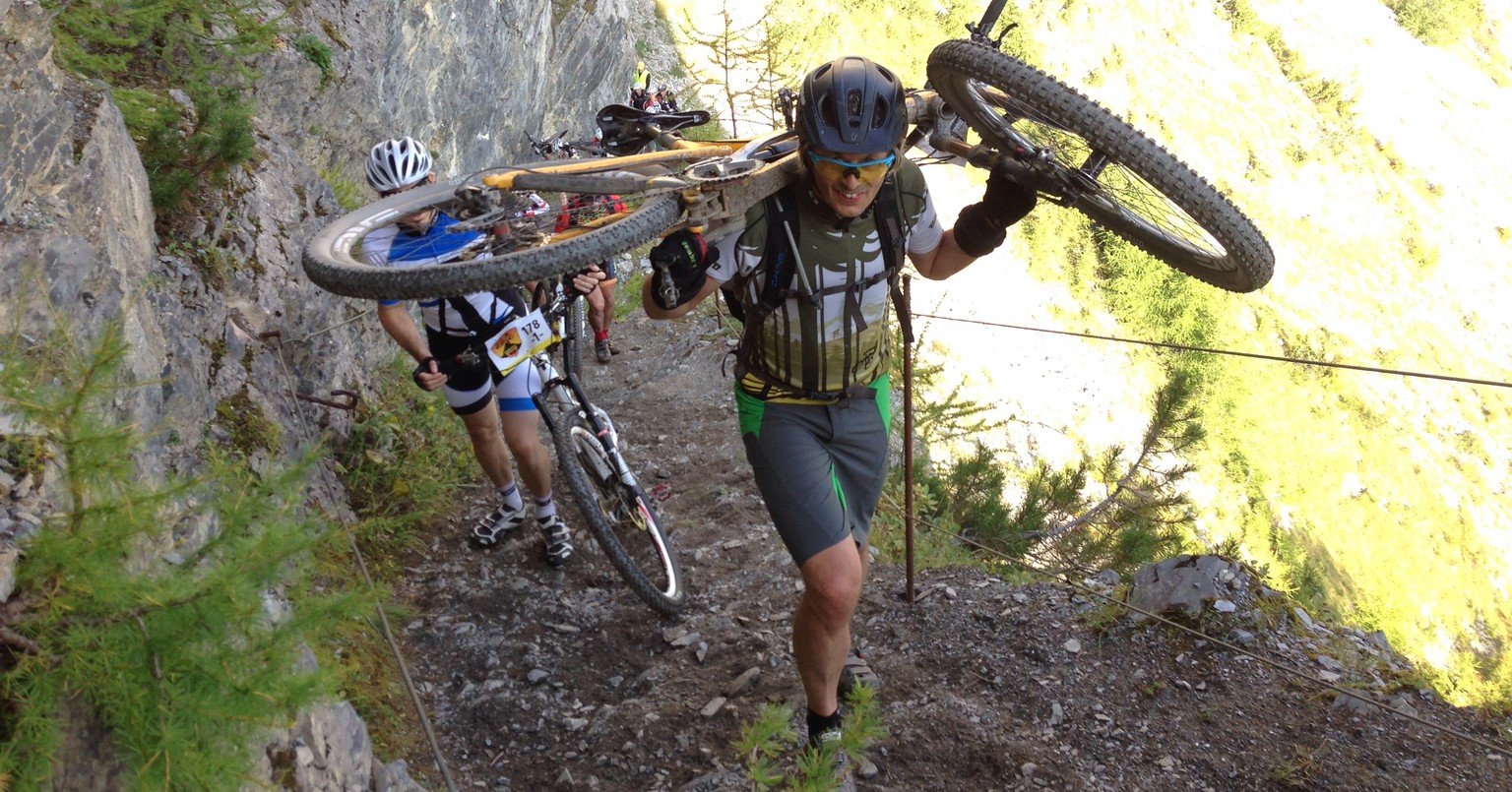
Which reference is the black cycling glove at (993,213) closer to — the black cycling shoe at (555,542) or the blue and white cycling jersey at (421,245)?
the blue and white cycling jersey at (421,245)

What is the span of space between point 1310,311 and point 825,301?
3687 centimetres

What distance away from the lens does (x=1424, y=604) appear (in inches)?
1093

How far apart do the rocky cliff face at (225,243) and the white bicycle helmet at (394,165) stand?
102 centimetres

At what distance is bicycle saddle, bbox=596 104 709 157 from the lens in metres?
6.29

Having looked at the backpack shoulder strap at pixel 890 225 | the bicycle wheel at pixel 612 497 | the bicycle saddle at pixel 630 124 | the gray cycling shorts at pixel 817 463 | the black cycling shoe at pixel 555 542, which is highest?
the backpack shoulder strap at pixel 890 225

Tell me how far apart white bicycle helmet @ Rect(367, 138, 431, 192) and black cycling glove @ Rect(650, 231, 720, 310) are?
2.65 meters

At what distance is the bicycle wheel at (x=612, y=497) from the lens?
5.29m

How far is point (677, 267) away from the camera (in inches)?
136

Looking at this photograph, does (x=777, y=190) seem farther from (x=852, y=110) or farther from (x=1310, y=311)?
(x=1310, y=311)

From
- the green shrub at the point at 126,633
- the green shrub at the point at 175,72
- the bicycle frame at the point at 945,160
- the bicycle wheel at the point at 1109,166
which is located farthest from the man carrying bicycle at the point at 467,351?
the green shrub at the point at 126,633

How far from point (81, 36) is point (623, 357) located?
628cm

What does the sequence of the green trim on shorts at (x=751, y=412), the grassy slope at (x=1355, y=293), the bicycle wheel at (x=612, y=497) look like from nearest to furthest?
the green trim on shorts at (x=751, y=412), the bicycle wheel at (x=612, y=497), the grassy slope at (x=1355, y=293)

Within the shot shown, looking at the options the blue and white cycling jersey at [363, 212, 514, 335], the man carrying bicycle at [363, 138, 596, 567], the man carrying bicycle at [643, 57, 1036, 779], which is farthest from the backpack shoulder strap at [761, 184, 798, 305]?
the man carrying bicycle at [363, 138, 596, 567]

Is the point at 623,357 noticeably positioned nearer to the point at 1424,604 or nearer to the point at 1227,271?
the point at 1227,271
